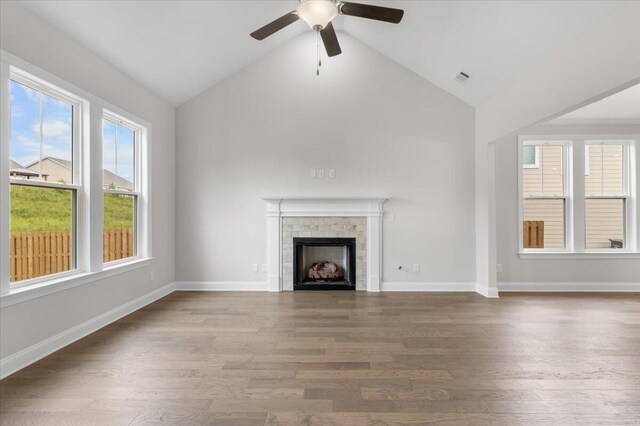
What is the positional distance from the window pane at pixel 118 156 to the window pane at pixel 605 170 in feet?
21.8

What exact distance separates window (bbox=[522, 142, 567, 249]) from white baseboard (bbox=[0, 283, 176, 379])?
18.4 feet

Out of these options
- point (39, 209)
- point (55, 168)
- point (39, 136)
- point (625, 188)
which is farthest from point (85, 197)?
point (625, 188)

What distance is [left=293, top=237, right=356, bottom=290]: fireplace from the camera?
5.21m

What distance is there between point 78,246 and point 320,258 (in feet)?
10.6

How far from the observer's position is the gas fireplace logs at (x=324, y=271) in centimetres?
537

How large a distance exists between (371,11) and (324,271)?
145 inches

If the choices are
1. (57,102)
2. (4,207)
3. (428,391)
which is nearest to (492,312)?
(428,391)

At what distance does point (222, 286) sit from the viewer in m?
5.23

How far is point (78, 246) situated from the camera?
337 cm

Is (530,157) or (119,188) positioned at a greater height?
(530,157)

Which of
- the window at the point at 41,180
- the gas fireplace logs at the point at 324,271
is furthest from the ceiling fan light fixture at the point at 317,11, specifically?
the gas fireplace logs at the point at 324,271

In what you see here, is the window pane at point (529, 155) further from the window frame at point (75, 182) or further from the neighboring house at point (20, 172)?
the neighboring house at point (20, 172)

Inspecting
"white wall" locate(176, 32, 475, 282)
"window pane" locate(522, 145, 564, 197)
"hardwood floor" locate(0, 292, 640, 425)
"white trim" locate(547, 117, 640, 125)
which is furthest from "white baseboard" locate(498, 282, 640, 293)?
"white trim" locate(547, 117, 640, 125)

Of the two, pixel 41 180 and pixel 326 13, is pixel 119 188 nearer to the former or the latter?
pixel 41 180
